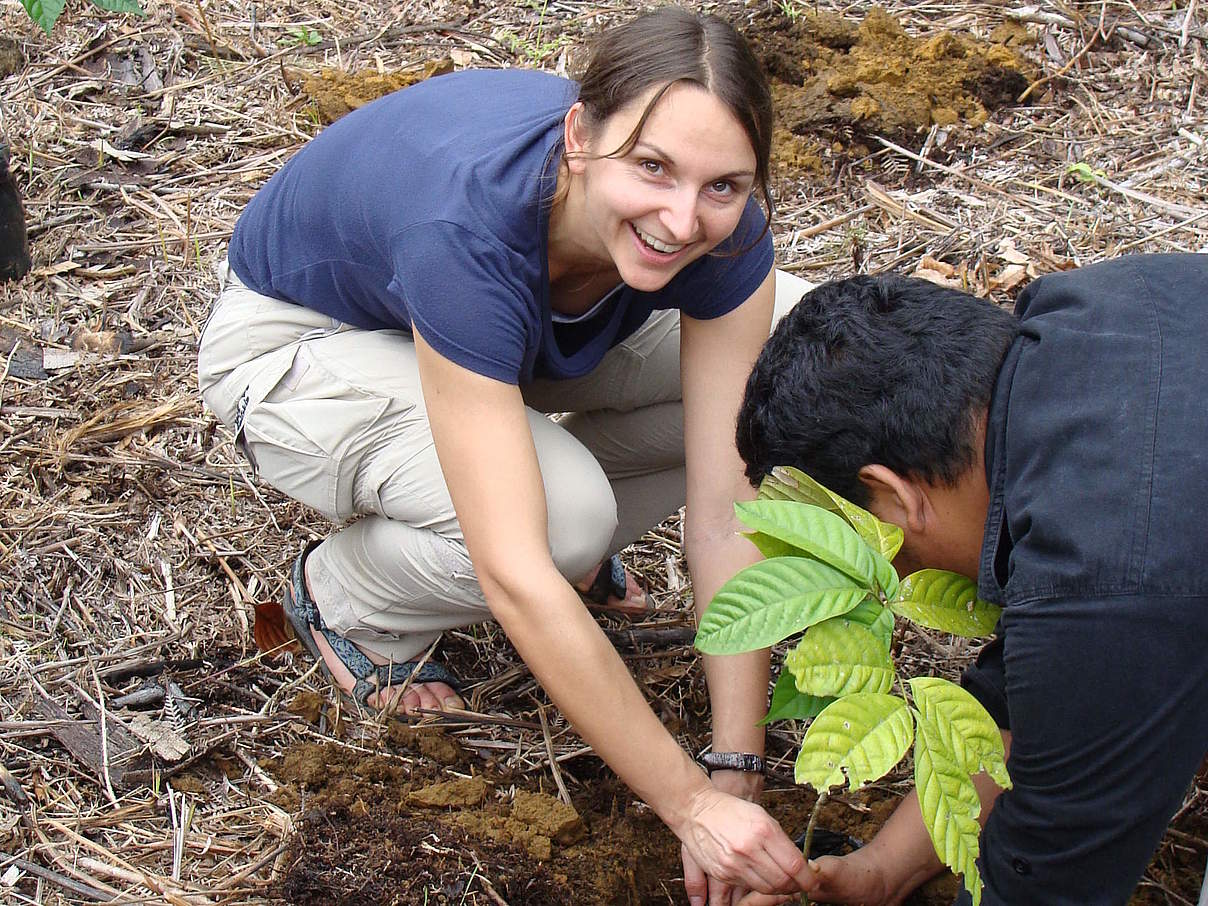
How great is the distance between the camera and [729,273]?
1.72m

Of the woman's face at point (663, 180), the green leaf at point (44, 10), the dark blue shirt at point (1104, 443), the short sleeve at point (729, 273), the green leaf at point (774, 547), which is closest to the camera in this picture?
the dark blue shirt at point (1104, 443)

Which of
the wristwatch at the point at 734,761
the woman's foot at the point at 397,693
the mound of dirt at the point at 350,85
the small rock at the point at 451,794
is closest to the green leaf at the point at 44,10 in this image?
the mound of dirt at the point at 350,85

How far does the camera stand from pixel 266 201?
1.92m

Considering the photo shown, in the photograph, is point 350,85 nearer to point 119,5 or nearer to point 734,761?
point 119,5

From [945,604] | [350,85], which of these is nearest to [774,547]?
[945,604]

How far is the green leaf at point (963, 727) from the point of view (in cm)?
113

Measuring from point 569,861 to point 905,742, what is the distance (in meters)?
0.74

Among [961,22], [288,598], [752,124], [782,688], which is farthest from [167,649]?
[961,22]

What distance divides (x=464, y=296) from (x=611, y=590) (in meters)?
0.87

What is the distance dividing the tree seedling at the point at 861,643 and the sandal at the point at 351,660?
0.94m

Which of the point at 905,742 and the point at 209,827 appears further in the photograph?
the point at 209,827

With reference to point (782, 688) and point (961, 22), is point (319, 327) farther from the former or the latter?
point (961, 22)

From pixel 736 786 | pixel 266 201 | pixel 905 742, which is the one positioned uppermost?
pixel 266 201

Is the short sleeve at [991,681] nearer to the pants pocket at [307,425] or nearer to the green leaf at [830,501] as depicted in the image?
the green leaf at [830,501]
